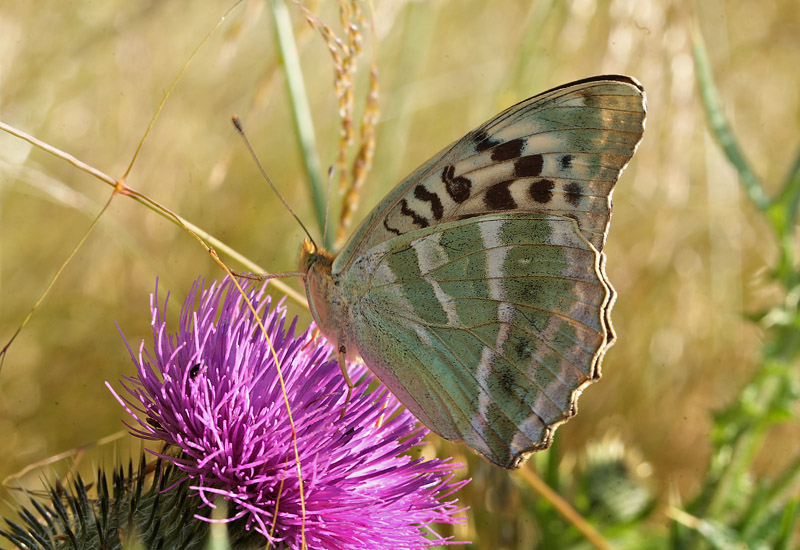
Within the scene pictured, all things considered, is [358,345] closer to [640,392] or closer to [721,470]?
[721,470]

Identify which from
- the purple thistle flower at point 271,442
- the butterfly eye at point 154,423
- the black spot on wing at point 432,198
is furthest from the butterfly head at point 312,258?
the butterfly eye at point 154,423

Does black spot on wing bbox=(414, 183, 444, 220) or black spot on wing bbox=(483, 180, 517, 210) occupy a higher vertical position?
black spot on wing bbox=(414, 183, 444, 220)

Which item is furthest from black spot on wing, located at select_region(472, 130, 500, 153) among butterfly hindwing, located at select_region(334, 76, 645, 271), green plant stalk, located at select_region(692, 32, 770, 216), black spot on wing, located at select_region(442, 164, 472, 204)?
green plant stalk, located at select_region(692, 32, 770, 216)

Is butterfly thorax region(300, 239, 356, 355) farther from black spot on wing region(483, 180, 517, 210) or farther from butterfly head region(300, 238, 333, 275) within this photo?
black spot on wing region(483, 180, 517, 210)

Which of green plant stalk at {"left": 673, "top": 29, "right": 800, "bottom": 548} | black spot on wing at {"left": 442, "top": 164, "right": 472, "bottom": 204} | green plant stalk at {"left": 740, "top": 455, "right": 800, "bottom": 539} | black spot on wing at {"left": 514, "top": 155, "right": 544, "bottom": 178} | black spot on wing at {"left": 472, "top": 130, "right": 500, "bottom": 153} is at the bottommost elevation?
green plant stalk at {"left": 740, "top": 455, "right": 800, "bottom": 539}

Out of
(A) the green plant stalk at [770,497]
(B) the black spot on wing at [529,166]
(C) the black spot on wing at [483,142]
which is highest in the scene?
(C) the black spot on wing at [483,142]

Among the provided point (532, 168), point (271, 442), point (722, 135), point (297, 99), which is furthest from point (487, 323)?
point (722, 135)

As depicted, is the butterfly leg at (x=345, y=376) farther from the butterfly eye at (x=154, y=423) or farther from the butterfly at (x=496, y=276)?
the butterfly eye at (x=154, y=423)
